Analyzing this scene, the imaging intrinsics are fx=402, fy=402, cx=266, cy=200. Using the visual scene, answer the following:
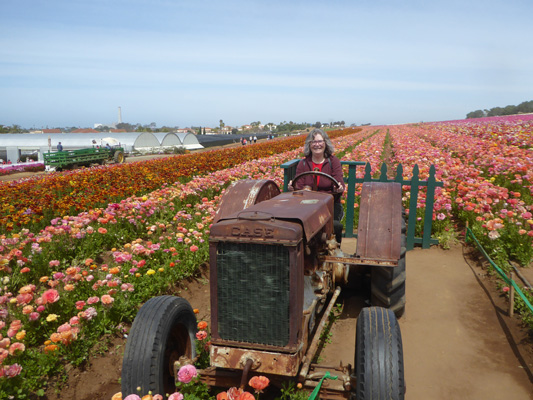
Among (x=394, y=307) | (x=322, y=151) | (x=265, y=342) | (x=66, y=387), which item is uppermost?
(x=322, y=151)

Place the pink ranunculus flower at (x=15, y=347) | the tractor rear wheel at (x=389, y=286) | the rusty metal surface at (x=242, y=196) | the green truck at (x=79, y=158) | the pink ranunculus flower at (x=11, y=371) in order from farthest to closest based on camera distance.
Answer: the green truck at (x=79, y=158) → the tractor rear wheel at (x=389, y=286) → the rusty metal surface at (x=242, y=196) → the pink ranunculus flower at (x=15, y=347) → the pink ranunculus flower at (x=11, y=371)

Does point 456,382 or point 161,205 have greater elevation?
point 161,205

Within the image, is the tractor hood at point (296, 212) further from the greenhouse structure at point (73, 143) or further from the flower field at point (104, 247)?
the greenhouse structure at point (73, 143)

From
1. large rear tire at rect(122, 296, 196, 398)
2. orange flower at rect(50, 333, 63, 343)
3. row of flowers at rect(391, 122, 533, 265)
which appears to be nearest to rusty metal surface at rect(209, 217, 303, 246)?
large rear tire at rect(122, 296, 196, 398)

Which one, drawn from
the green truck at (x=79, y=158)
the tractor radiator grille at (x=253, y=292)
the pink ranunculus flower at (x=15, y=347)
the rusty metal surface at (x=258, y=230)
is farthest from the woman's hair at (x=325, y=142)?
the green truck at (x=79, y=158)

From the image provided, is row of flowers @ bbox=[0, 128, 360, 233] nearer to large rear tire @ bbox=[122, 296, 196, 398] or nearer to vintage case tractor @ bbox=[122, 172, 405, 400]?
large rear tire @ bbox=[122, 296, 196, 398]

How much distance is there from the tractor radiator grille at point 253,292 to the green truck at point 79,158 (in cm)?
2023

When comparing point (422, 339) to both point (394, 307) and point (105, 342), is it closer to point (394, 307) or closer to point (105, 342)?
point (394, 307)

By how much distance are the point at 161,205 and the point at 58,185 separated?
3.94 meters

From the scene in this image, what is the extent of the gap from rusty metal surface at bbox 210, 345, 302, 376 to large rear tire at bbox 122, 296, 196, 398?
1.12ft

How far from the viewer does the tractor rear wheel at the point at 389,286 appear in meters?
3.65

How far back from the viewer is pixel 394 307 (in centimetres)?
375

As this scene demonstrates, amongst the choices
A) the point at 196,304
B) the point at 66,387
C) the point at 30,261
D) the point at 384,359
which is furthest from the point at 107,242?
the point at 384,359

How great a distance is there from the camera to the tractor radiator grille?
237cm
